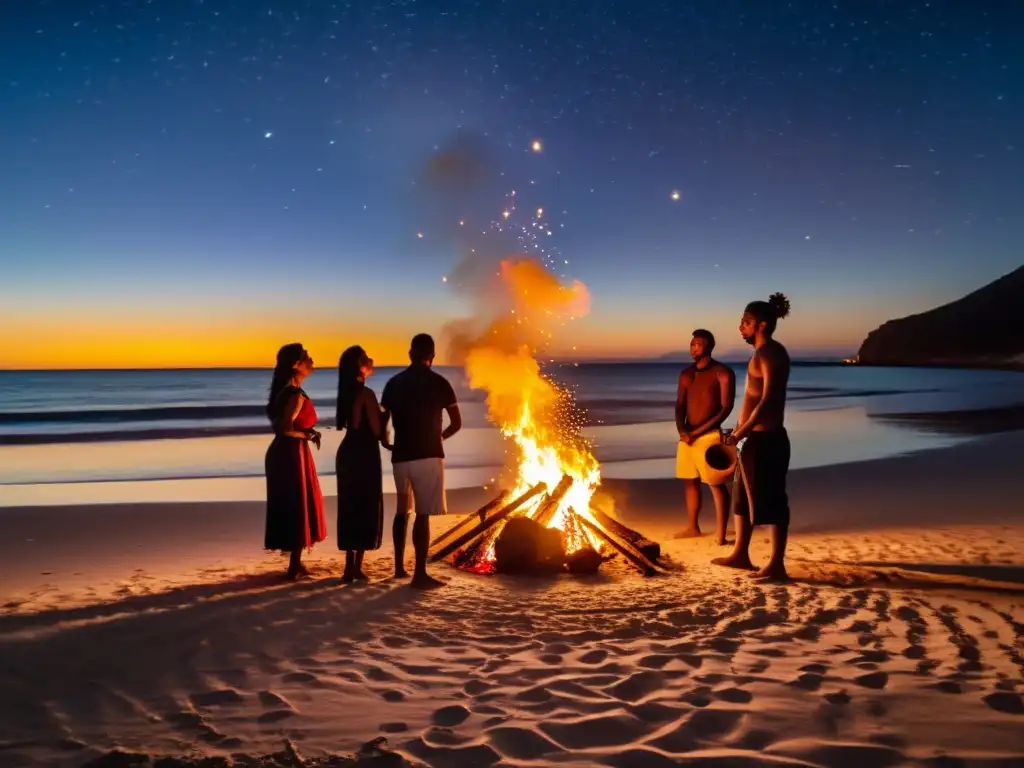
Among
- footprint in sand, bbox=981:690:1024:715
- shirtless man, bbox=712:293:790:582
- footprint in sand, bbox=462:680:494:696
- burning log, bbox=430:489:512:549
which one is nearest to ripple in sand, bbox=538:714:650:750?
footprint in sand, bbox=462:680:494:696

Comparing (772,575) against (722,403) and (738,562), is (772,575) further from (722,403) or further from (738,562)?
(722,403)

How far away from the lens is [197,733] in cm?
370

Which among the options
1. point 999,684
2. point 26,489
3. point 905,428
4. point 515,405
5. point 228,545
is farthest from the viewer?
point 905,428

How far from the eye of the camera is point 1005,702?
390cm

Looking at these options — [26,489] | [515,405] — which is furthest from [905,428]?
[26,489]

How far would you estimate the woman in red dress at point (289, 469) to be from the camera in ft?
23.1

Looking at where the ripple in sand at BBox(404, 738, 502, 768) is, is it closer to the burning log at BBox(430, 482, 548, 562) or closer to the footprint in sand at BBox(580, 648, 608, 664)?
the footprint in sand at BBox(580, 648, 608, 664)

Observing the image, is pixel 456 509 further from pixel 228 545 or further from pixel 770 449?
pixel 770 449

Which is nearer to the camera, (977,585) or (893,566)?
(977,585)

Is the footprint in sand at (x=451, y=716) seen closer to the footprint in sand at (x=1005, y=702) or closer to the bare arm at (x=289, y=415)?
the footprint in sand at (x=1005, y=702)

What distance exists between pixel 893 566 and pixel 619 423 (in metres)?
26.4

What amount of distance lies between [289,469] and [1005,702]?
5709 millimetres

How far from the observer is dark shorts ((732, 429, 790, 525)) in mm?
7035

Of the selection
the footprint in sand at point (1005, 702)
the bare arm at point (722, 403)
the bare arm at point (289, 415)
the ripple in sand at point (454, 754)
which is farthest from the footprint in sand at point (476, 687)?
the bare arm at point (722, 403)
